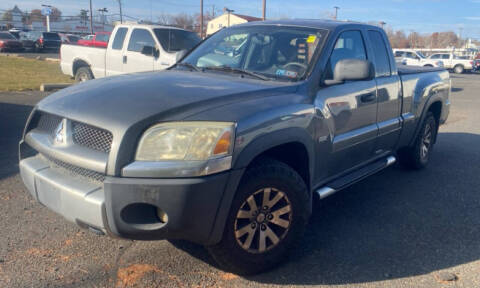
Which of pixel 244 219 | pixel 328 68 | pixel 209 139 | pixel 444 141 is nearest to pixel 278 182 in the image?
pixel 244 219

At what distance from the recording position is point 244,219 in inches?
112

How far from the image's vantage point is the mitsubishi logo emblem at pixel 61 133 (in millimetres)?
2736

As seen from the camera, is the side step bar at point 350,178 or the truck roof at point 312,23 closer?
the side step bar at point 350,178

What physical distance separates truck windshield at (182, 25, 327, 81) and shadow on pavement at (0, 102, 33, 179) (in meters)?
2.52

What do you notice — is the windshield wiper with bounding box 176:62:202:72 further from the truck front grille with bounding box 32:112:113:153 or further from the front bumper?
the front bumper

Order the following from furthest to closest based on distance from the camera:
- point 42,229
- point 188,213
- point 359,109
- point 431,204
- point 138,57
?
point 138,57
point 431,204
point 359,109
point 42,229
point 188,213

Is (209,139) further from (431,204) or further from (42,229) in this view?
(431,204)

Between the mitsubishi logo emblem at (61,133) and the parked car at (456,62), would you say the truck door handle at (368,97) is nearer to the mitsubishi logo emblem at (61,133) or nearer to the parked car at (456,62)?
the mitsubishi logo emblem at (61,133)

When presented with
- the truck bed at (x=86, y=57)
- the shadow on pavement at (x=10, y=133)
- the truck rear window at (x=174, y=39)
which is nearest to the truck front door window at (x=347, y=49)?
the shadow on pavement at (x=10, y=133)

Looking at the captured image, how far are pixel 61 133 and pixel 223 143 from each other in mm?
1079

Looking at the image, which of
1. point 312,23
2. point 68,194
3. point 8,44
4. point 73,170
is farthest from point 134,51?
point 8,44

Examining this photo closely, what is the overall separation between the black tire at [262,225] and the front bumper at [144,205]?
192 mm

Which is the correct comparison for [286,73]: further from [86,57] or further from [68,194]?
[86,57]

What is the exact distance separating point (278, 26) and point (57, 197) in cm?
257
